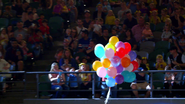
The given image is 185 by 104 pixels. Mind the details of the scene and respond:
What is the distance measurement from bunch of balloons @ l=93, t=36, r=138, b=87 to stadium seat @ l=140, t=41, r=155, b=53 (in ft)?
10.3

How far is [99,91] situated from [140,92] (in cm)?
99

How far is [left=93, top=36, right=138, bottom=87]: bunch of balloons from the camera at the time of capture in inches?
248

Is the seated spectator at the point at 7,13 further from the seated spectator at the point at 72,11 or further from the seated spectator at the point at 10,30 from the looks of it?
the seated spectator at the point at 72,11

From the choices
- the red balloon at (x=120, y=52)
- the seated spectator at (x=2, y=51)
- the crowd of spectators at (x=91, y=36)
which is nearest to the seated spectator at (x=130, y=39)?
the crowd of spectators at (x=91, y=36)

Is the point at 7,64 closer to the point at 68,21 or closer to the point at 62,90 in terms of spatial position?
the point at 62,90

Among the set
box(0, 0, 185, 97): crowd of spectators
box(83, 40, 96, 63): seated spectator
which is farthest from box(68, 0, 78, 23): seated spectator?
box(83, 40, 96, 63): seated spectator

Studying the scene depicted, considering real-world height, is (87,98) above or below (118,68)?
below

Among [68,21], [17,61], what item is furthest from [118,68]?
[68,21]

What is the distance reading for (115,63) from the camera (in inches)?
248

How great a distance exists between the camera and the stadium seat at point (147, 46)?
9.51m

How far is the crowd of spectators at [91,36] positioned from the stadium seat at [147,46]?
0.11 m

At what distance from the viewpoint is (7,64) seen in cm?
845

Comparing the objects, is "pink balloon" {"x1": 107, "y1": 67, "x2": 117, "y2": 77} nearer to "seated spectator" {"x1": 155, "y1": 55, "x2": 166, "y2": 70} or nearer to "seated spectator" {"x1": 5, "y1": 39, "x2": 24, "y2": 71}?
"seated spectator" {"x1": 155, "y1": 55, "x2": 166, "y2": 70}

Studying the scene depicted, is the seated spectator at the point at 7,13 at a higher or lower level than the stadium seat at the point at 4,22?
higher
